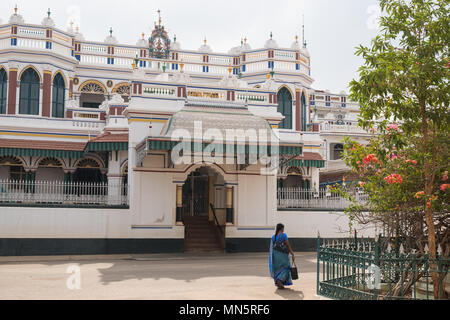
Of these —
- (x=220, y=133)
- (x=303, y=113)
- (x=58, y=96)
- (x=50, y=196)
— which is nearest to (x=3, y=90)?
(x=58, y=96)

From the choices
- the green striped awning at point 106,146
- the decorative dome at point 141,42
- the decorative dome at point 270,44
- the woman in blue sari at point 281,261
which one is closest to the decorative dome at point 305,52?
the decorative dome at point 270,44

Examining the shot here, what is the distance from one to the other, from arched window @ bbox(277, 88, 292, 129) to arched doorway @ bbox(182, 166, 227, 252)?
9.95 meters

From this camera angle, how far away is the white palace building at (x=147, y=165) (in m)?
18.1

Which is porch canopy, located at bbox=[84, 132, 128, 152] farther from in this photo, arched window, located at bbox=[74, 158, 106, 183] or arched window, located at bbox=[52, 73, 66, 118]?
arched window, located at bbox=[52, 73, 66, 118]

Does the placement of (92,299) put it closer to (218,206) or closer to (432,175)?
(432,175)

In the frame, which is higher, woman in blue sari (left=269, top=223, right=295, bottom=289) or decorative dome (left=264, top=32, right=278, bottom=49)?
decorative dome (left=264, top=32, right=278, bottom=49)

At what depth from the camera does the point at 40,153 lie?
24547 millimetres

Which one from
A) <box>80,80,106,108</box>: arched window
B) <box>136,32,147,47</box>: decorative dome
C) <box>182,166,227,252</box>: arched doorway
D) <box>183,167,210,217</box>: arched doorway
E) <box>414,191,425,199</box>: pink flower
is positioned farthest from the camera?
<box>136,32,147,47</box>: decorative dome

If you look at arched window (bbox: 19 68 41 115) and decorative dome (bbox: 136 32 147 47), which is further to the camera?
decorative dome (bbox: 136 32 147 47)

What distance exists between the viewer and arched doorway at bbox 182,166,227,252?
2028cm

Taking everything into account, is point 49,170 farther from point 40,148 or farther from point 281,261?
point 281,261

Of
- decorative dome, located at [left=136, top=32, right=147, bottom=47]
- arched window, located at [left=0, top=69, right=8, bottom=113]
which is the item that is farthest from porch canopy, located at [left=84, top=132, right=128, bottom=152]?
decorative dome, located at [left=136, top=32, right=147, bottom=47]

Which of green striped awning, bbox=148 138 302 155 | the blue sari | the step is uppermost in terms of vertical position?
green striped awning, bbox=148 138 302 155
